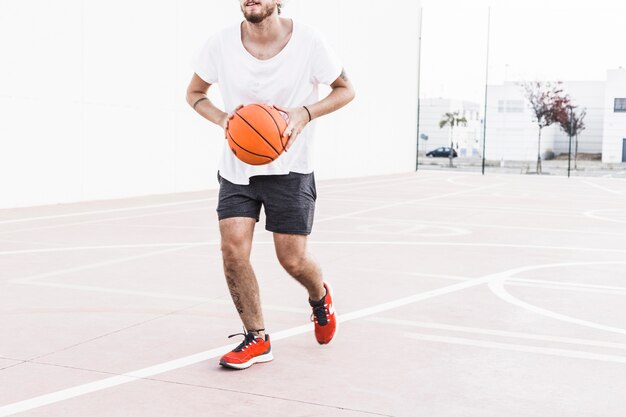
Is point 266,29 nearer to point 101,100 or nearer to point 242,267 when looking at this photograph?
point 242,267

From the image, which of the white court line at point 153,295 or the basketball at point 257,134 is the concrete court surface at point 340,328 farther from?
the basketball at point 257,134

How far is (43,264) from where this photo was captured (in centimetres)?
745

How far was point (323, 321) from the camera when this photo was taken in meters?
4.63

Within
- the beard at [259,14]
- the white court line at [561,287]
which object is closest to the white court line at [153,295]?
the white court line at [561,287]

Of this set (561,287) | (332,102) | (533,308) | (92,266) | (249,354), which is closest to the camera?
(249,354)

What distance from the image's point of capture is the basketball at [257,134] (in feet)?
13.0

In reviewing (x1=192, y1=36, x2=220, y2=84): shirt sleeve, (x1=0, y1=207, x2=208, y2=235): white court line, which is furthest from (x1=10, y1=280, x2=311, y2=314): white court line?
(x1=0, y1=207, x2=208, y2=235): white court line

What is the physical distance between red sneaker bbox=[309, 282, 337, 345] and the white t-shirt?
30.7 inches

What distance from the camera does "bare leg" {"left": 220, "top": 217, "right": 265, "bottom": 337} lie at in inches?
168

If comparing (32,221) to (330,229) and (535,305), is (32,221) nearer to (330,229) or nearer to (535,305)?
(330,229)

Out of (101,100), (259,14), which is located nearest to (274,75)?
(259,14)

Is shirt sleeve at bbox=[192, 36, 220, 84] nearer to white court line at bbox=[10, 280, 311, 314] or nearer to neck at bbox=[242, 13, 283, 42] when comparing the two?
neck at bbox=[242, 13, 283, 42]

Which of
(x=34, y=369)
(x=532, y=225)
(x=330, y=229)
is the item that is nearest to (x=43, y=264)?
(x=34, y=369)

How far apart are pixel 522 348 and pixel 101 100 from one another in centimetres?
1193
